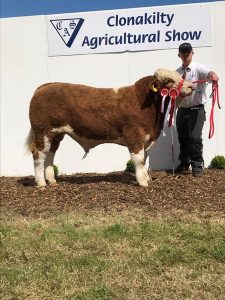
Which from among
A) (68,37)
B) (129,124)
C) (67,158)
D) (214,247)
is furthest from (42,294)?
(68,37)

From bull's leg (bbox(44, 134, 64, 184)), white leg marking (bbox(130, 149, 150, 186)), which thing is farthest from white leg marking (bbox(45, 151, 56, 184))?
white leg marking (bbox(130, 149, 150, 186))

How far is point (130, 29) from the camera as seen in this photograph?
8.98m

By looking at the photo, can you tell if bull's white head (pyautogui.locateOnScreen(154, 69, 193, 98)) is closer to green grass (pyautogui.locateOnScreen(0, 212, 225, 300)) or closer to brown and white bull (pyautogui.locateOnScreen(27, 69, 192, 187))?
brown and white bull (pyautogui.locateOnScreen(27, 69, 192, 187))

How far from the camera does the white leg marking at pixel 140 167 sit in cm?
718

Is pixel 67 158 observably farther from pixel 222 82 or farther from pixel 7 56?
pixel 222 82

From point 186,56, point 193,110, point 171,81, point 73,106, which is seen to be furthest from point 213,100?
point 73,106

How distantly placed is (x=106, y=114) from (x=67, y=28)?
2.70 m

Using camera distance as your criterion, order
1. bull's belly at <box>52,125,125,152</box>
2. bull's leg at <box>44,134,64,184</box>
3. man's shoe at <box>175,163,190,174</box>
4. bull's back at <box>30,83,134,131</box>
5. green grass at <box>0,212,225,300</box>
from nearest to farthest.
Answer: green grass at <box>0,212,225,300</box> < bull's back at <box>30,83,134,131</box> < bull's belly at <box>52,125,125,152</box> < bull's leg at <box>44,134,64,184</box> < man's shoe at <box>175,163,190,174</box>

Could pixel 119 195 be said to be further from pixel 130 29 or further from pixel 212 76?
pixel 130 29

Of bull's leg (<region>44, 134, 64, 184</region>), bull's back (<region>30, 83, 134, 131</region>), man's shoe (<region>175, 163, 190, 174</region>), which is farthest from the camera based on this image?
man's shoe (<region>175, 163, 190, 174</region>)

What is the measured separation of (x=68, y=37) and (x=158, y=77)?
2820mm

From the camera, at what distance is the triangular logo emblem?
9.18 meters

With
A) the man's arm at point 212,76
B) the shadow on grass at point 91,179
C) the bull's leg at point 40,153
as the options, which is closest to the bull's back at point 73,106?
the bull's leg at point 40,153

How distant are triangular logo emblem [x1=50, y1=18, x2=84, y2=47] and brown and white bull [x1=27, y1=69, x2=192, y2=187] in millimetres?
1939
